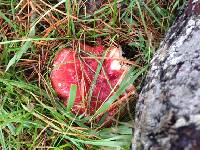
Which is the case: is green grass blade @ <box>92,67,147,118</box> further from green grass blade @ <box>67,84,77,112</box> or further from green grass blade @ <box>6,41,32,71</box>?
green grass blade @ <box>6,41,32,71</box>

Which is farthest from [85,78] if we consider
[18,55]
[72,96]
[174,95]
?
[174,95]

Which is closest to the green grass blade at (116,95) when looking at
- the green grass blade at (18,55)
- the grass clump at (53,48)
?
the grass clump at (53,48)

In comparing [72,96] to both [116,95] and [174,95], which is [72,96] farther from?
[174,95]

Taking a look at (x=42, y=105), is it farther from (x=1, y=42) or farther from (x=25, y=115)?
(x=1, y=42)

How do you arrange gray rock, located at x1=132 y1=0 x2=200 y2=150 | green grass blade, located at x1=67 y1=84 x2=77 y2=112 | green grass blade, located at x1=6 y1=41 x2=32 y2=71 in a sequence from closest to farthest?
gray rock, located at x1=132 y1=0 x2=200 y2=150 < green grass blade, located at x1=67 y1=84 x2=77 y2=112 < green grass blade, located at x1=6 y1=41 x2=32 y2=71

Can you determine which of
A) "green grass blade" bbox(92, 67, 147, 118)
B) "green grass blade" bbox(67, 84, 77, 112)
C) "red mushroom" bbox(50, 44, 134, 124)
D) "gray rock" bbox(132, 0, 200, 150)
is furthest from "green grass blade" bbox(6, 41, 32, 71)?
"gray rock" bbox(132, 0, 200, 150)

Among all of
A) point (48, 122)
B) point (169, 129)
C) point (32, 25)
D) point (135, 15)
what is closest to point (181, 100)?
point (169, 129)
